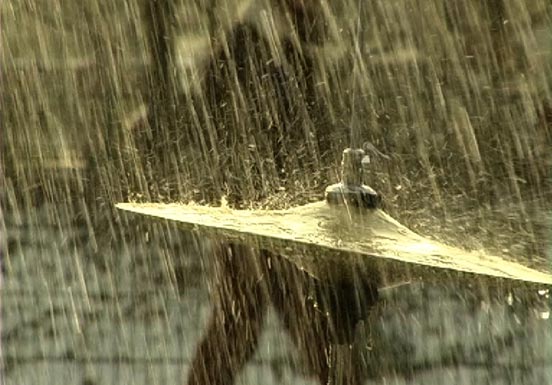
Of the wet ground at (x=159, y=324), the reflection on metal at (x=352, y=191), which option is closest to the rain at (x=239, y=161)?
the wet ground at (x=159, y=324)

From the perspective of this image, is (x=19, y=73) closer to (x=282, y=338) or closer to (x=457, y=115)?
(x=282, y=338)

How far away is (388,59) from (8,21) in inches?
35.7

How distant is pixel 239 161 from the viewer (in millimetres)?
1486

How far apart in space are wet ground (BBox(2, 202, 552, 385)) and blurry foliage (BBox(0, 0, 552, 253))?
154 mm

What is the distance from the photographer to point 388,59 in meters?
1.84

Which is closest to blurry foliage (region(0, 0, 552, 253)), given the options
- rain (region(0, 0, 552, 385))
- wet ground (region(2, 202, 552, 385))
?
rain (region(0, 0, 552, 385))

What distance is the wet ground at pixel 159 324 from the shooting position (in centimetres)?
198

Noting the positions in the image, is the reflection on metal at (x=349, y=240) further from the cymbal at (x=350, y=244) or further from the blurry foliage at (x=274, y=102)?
the blurry foliage at (x=274, y=102)

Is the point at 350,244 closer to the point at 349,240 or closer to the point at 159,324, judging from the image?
the point at 349,240

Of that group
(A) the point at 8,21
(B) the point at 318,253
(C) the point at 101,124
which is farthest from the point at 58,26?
(B) the point at 318,253

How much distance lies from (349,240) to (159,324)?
1.59m

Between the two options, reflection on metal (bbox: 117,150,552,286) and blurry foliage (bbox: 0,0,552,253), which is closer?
reflection on metal (bbox: 117,150,552,286)

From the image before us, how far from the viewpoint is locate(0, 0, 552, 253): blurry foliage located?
1251 millimetres

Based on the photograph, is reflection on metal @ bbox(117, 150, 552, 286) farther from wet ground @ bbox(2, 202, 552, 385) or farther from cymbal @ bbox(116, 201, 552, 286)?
wet ground @ bbox(2, 202, 552, 385)
